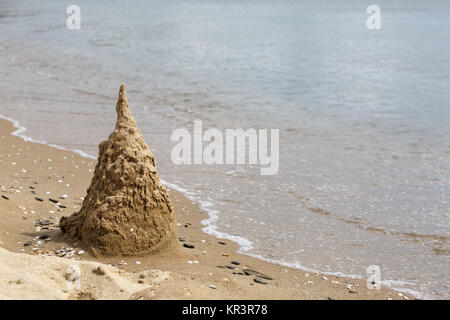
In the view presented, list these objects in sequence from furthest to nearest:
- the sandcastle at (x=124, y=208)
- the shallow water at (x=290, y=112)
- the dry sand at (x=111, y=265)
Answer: the shallow water at (x=290, y=112) < the sandcastle at (x=124, y=208) < the dry sand at (x=111, y=265)

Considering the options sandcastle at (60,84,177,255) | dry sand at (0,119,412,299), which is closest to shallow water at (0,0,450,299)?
dry sand at (0,119,412,299)

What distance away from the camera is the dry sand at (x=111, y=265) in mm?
Answer: 4211

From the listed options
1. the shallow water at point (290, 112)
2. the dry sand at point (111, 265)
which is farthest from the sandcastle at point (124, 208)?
the shallow water at point (290, 112)

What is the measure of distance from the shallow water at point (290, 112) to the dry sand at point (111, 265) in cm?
42

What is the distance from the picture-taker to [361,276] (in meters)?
5.70

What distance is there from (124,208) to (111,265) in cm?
55

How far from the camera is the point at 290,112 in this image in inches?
547

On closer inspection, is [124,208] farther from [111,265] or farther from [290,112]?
[290,112]

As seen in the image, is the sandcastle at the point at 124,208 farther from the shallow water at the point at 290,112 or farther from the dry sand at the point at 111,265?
the shallow water at the point at 290,112

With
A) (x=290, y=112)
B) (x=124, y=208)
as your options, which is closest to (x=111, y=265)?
(x=124, y=208)

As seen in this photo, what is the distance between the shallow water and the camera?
675 cm
